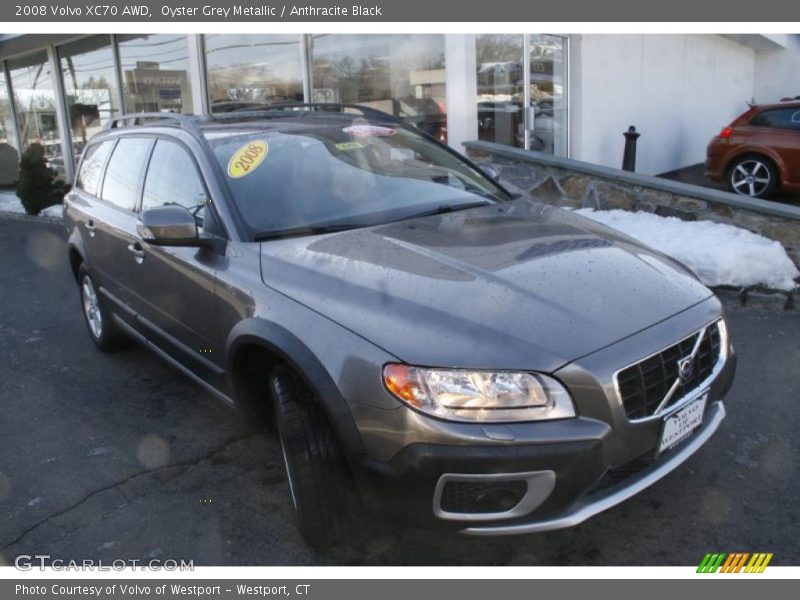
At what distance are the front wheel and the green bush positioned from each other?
11.4m

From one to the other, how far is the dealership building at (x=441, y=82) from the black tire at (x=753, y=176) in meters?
1.93

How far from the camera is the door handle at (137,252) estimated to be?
3.89 meters

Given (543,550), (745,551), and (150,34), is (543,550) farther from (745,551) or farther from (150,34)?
(150,34)

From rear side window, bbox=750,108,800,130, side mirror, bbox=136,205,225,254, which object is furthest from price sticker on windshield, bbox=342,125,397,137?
rear side window, bbox=750,108,800,130

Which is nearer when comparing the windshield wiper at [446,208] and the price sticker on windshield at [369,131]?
the windshield wiper at [446,208]

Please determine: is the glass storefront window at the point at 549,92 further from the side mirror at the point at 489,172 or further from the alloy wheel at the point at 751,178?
the side mirror at the point at 489,172

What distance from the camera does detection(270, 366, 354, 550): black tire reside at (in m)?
2.54

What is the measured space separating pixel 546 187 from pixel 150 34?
8.20m

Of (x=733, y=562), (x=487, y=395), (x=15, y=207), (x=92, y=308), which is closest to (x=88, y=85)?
(x=15, y=207)

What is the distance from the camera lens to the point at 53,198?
1276 centimetres

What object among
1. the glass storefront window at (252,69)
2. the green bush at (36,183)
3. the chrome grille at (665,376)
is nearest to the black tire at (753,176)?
the glass storefront window at (252,69)

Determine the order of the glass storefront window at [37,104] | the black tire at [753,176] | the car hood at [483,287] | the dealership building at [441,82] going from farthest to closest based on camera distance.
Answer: the glass storefront window at [37,104] < the black tire at [753,176] < the dealership building at [441,82] < the car hood at [483,287]

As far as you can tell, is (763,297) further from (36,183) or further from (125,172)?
(36,183)

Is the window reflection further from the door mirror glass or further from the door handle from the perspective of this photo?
the door mirror glass
